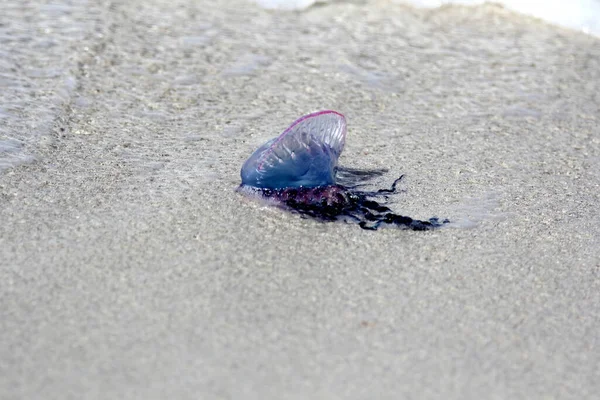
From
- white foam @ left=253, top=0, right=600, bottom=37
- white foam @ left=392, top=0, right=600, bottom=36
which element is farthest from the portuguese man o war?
white foam @ left=392, top=0, right=600, bottom=36

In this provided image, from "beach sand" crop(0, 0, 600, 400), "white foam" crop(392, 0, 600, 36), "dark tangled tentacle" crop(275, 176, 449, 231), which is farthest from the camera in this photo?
"white foam" crop(392, 0, 600, 36)

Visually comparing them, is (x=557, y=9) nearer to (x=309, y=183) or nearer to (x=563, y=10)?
(x=563, y=10)

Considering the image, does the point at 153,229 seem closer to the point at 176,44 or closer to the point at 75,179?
the point at 75,179

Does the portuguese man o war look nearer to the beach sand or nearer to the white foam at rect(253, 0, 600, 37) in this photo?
the beach sand

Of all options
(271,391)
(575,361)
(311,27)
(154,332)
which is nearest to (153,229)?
(154,332)

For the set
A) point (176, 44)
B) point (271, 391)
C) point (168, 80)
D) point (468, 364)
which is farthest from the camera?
point (176, 44)

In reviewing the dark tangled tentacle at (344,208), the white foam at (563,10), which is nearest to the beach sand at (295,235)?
the dark tangled tentacle at (344,208)

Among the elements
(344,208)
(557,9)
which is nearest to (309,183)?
(344,208)
